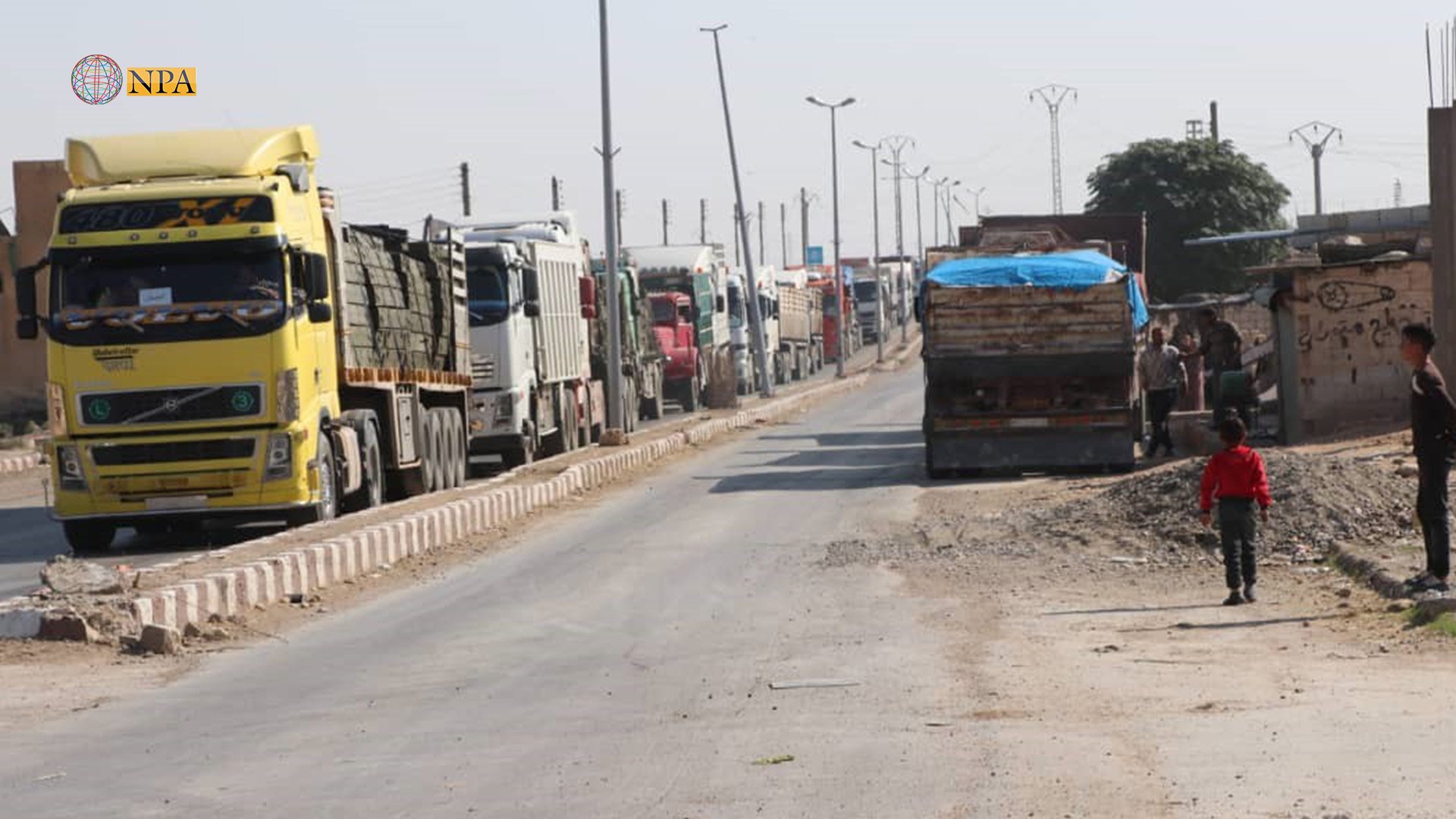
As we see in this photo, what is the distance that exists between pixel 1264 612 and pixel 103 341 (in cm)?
1044

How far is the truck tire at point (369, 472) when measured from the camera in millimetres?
22297

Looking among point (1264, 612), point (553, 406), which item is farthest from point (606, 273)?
point (1264, 612)

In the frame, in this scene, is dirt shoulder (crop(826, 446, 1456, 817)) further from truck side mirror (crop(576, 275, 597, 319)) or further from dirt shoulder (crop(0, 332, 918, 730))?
truck side mirror (crop(576, 275, 597, 319))

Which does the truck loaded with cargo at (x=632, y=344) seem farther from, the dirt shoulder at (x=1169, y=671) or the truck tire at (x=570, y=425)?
the dirt shoulder at (x=1169, y=671)

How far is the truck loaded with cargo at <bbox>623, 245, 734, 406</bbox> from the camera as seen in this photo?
49562 millimetres

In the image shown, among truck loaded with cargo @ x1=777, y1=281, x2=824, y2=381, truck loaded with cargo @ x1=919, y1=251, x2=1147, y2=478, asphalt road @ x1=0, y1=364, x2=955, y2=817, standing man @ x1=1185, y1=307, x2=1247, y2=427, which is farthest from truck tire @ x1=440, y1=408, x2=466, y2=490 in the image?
truck loaded with cargo @ x1=777, y1=281, x2=824, y2=381

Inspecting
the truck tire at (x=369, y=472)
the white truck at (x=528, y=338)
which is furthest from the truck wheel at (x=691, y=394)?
the truck tire at (x=369, y=472)

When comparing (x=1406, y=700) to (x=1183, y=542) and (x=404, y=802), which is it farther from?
(x=1183, y=542)

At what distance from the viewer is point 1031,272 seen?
81.8 feet

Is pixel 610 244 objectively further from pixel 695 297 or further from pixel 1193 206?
pixel 1193 206

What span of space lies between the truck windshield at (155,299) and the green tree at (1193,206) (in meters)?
43.4

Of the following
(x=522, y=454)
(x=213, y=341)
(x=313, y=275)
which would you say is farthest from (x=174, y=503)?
(x=522, y=454)

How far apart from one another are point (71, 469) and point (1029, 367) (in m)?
10.5

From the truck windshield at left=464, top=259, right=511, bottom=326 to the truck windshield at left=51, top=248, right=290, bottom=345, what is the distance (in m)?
9.76
